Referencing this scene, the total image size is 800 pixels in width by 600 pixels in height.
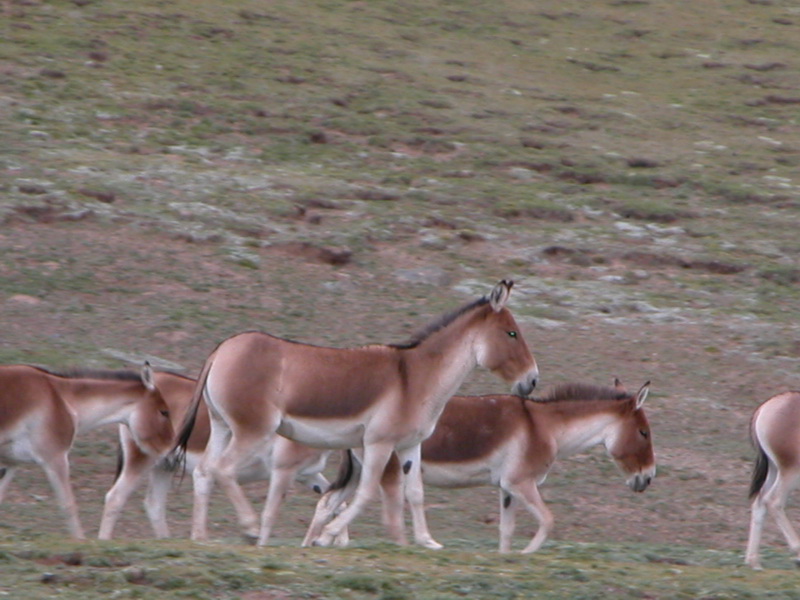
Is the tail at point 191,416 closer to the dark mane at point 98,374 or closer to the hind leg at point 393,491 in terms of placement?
the dark mane at point 98,374

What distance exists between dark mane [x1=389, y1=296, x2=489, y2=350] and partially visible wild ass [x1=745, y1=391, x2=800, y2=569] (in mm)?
2391

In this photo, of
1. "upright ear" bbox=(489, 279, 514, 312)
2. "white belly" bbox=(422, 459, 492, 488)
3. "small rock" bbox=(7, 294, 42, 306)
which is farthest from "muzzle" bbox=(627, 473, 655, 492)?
"small rock" bbox=(7, 294, 42, 306)

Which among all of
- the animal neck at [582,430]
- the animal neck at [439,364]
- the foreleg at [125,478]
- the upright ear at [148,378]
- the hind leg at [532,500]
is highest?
the animal neck at [439,364]

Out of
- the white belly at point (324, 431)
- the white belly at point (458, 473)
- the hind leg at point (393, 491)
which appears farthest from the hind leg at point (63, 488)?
the white belly at point (458, 473)

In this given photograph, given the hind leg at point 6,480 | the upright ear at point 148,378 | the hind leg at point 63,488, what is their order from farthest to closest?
the upright ear at point 148,378 → the hind leg at point 6,480 → the hind leg at point 63,488

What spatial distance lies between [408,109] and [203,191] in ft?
16.7

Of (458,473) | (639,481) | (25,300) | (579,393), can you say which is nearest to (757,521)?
(639,481)

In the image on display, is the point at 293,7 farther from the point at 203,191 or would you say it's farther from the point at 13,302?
the point at 13,302

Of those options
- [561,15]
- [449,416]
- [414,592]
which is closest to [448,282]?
[449,416]

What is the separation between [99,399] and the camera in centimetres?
1061

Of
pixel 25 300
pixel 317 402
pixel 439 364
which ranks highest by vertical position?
pixel 439 364

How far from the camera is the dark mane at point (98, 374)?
10528mm

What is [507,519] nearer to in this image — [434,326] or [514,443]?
[514,443]

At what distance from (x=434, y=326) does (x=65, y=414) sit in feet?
8.76
